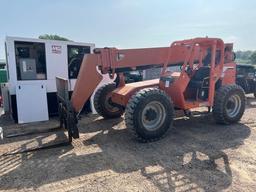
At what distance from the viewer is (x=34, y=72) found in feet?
25.8

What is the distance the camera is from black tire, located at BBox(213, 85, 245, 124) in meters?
6.62

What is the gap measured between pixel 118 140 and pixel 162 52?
8.08ft

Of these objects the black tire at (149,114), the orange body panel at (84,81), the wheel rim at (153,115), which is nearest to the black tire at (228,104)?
the black tire at (149,114)

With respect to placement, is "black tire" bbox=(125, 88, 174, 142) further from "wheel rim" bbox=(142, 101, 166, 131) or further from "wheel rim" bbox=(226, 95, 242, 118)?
"wheel rim" bbox=(226, 95, 242, 118)

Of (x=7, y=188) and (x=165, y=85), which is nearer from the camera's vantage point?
(x=7, y=188)

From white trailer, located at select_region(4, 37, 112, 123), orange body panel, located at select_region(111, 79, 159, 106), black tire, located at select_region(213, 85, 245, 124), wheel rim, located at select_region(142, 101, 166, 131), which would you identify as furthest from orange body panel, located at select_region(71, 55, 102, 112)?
black tire, located at select_region(213, 85, 245, 124)

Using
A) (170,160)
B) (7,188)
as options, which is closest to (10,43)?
(7,188)

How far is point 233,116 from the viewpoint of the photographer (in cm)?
698

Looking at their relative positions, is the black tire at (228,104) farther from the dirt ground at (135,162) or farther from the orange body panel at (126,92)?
the orange body panel at (126,92)

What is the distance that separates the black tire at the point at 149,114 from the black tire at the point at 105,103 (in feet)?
6.72

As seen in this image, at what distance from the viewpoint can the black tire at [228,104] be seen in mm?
6621

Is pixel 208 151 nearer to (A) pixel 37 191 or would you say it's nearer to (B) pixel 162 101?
(B) pixel 162 101

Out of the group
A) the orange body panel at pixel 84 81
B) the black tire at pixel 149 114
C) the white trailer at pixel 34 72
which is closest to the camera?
the black tire at pixel 149 114

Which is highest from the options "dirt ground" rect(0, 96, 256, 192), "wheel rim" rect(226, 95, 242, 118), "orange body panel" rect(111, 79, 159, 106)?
"orange body panel" rect(111, 79, 159, 106)
